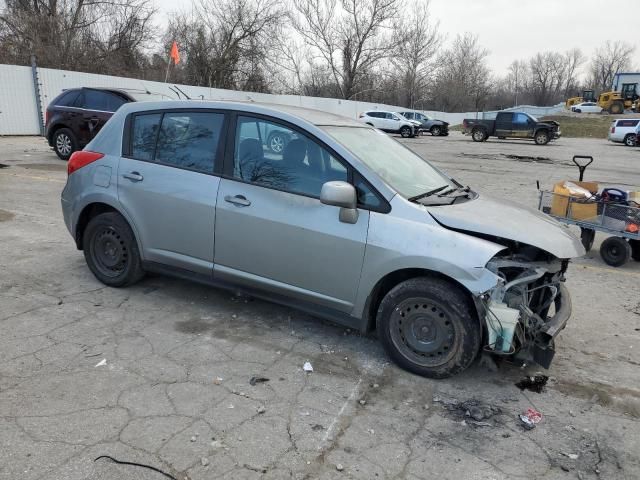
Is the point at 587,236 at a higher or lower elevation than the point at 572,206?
lower

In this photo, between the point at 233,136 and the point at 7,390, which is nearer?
A: the point at 7,390

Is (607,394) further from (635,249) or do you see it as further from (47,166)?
(47,166)

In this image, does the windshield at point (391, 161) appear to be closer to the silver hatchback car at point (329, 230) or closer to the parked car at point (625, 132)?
the silver hatchback car at point (329, 230)

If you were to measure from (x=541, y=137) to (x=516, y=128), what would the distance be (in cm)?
158

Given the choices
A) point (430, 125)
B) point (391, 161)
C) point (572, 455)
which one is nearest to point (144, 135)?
point (391, 161)

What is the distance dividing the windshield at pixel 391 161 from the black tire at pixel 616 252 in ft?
10.7

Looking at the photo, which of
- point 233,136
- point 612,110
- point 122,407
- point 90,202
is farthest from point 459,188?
point 612,110

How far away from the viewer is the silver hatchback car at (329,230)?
3275 mm

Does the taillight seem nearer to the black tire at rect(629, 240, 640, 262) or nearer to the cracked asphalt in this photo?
the cracked asphalt

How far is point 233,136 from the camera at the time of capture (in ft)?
13.2

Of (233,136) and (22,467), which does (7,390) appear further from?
(233,136)

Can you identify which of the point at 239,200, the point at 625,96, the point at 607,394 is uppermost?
the point at 625,96

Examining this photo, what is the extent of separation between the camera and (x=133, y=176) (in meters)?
4.40

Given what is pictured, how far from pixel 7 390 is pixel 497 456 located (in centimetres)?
290
